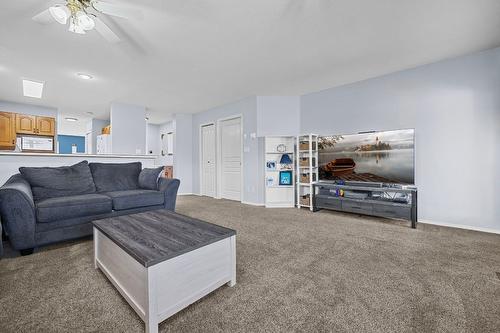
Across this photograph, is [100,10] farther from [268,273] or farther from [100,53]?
[268,273]

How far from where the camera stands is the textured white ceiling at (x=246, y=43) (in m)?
2.05

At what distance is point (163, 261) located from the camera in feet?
3.76

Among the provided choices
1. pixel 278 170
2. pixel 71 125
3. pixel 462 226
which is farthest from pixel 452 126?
pixel 71 125

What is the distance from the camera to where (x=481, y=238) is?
2559 mm

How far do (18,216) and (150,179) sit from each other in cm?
148

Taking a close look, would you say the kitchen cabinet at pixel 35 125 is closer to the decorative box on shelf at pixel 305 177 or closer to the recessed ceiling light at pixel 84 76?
the recessed ceiling light at pixel 84 76

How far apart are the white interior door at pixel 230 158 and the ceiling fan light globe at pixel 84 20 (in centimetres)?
355

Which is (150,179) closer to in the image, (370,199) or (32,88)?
(32,88)

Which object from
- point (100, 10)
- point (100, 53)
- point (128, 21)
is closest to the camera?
point (100, 10)

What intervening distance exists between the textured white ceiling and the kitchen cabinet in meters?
0.85

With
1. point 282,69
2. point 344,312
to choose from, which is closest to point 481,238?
point 344,312

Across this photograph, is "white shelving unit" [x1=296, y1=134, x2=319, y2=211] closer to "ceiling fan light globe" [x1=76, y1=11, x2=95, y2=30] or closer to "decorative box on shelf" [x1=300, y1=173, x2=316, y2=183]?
"decorative box on shelf" [x1=300, y1=173, x2=316, y2=183]

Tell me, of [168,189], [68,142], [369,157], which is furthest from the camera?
[68,142]

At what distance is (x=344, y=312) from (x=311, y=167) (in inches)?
118
